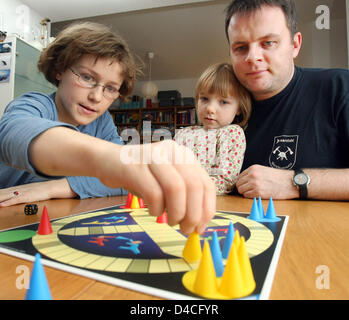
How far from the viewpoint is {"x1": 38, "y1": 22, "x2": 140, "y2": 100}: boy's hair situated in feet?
3.38

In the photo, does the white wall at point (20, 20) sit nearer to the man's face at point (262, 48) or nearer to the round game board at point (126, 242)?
the man's face at point (262, 48)

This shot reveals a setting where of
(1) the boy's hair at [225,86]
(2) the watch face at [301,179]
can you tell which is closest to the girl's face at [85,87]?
(1) the boy's hair at [225,86]

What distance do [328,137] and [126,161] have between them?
45.0 inches

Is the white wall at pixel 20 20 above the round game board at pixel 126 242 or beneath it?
above

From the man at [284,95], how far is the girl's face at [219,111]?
12 centimetres

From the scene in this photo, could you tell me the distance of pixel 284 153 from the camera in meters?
1.19

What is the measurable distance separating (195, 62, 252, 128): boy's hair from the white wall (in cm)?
269

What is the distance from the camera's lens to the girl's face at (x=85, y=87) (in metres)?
1.03

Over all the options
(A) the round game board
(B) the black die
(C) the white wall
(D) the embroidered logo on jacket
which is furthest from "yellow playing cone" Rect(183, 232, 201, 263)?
(C) the white wall

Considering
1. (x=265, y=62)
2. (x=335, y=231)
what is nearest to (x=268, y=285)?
(x=335, y=231)

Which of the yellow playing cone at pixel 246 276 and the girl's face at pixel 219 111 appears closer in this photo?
the yellow playing cone at pixel 246 276

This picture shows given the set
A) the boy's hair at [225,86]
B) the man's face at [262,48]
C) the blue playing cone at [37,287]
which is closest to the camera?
the blue playing cone at [37,287]

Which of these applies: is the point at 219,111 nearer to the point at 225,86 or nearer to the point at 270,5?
the point at 225,86
